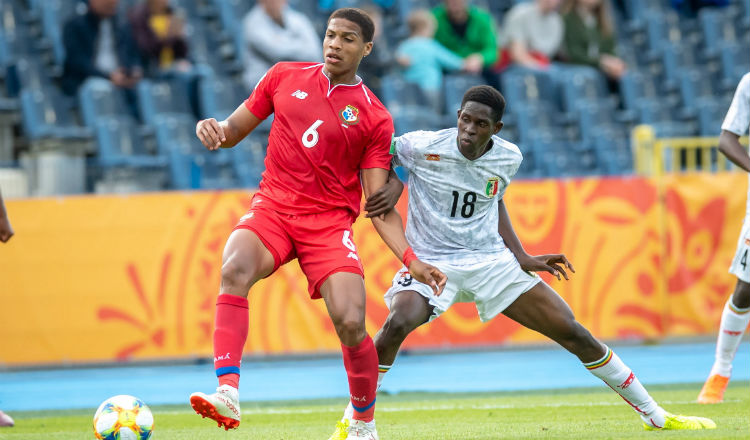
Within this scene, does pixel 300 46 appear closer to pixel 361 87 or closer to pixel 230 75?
pixel 230 75

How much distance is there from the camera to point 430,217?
6.94 m

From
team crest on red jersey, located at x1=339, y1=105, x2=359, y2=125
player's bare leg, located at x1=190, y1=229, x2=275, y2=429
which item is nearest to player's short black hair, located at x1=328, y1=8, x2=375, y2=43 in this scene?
team crest on red jersey, located at x1=339, y1=105, x2=359, y2=125

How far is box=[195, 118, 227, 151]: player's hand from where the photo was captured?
6074mm

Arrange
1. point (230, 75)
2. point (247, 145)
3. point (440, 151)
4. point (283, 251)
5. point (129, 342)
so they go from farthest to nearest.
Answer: point (230, 75) → point (247, 145) → point (129, 342) → point (440, 151) → point (283, 251)

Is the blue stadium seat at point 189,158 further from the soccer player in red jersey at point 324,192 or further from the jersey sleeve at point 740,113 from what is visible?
the soccer player in red jersey at point 324,192

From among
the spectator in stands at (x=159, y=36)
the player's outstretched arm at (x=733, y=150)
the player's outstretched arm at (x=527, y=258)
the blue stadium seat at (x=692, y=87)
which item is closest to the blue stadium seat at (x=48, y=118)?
the spectator in stands at (x=159, y=36)

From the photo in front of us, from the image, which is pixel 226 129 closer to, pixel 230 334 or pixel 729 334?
pixel 230 334

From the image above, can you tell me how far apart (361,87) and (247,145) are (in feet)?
25.1

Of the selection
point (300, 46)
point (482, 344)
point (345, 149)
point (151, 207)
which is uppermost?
point (345, 149)

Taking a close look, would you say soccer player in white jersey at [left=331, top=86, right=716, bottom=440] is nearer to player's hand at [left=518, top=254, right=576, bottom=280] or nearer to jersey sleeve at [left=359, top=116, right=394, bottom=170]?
player's hand at [left=518, top=254, right=576, bottom=280]

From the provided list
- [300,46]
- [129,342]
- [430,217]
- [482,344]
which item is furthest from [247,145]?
[430,217]

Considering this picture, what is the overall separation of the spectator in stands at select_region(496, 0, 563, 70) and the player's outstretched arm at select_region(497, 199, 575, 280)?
397 inches

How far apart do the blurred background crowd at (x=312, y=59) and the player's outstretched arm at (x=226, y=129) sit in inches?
265

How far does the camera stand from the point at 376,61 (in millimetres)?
15500
